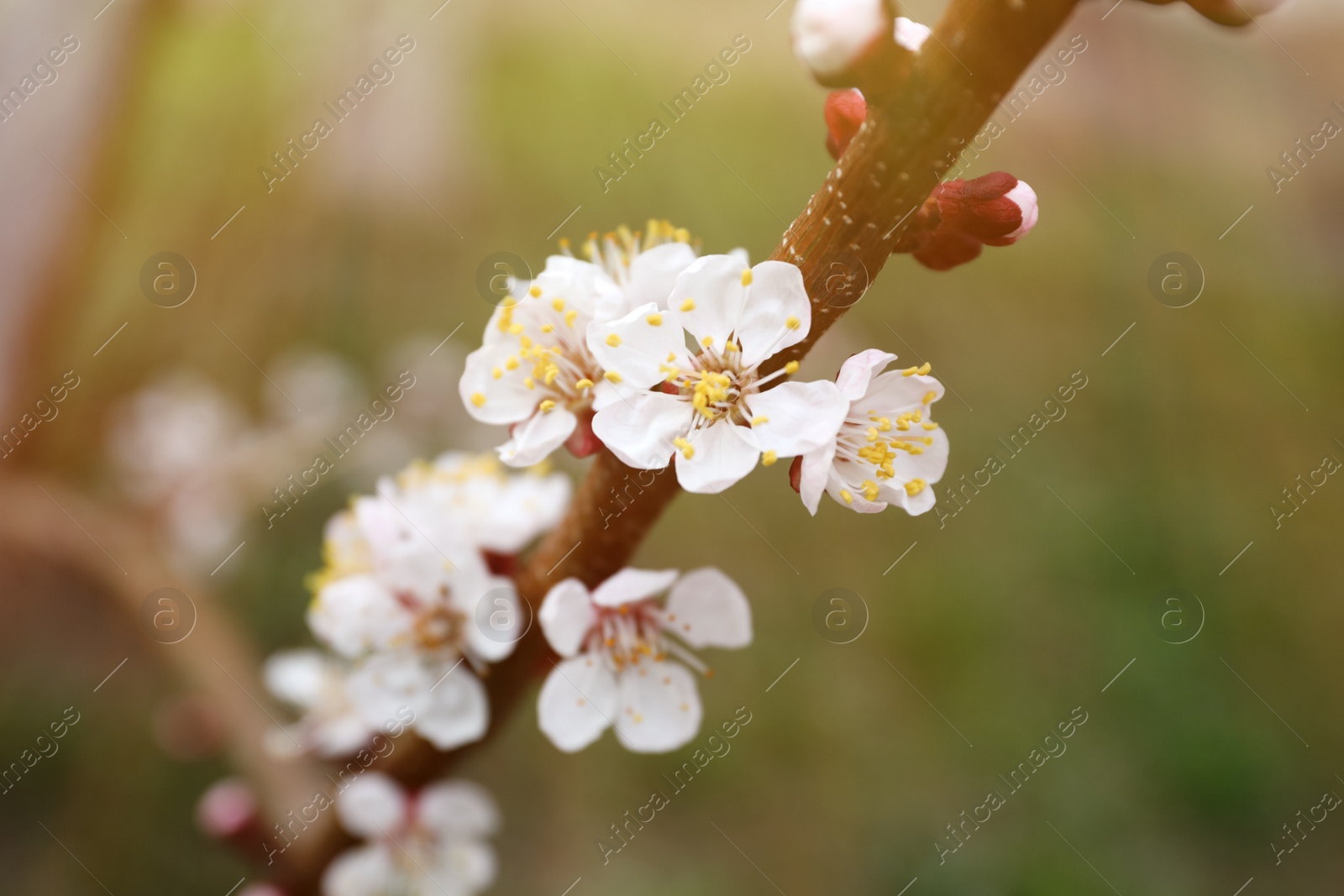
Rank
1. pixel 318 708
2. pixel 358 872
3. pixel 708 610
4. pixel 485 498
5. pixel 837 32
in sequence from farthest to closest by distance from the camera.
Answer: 1. pixel 318 708
2. pixel 358 872
3. pixel 485 498
4. pixel 708 610
5. pixel 837 32

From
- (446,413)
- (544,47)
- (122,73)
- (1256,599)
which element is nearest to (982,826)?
(1256,599)

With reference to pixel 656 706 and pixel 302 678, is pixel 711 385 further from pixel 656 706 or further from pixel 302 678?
pixel 302 678

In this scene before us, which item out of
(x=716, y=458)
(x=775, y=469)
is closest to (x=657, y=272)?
(x=716, y=458)

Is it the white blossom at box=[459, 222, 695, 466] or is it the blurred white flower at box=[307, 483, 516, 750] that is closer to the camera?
the white blossom at box=[459, 222, 695, 466]

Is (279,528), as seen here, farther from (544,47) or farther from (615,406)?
(544,47)

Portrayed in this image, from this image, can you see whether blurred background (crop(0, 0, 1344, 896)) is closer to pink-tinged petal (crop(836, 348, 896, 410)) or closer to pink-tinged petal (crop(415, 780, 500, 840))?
pink-tinged petal (crop(415, 780, 500, 840))

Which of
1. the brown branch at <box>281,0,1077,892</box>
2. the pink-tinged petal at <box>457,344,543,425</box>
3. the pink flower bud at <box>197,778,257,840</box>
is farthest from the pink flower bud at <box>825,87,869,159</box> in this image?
the pink flower bud at <box>197,778,257,840</box>
